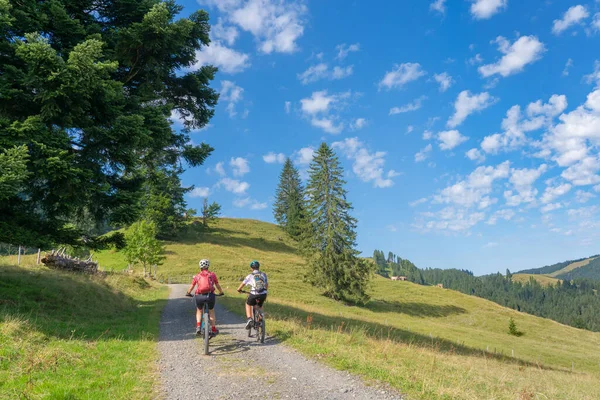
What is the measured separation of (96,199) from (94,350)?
5.85 metres

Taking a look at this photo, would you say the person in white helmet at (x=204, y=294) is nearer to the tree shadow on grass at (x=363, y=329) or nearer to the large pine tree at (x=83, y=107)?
the large pine tree at (x=83, y=107)

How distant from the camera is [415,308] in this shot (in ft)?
162

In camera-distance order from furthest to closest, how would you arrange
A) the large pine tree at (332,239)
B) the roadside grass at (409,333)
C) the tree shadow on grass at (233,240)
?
the tree shadow on grass at (233,240) → the large pine tree at (332,239) → the roadside grass at (409,333)

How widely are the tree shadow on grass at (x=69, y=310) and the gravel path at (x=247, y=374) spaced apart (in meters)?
2.23

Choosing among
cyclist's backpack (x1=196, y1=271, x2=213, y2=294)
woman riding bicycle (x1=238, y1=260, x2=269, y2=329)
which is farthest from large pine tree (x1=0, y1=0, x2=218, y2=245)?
woman riding bicycle (x1=238, y1=260, x2=269, y2=329)

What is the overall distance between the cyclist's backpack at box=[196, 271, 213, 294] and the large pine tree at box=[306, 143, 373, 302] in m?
33.8

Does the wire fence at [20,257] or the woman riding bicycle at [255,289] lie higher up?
the wire fence at [20,257]

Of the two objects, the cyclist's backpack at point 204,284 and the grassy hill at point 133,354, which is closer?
the grassy hill at point 133,354

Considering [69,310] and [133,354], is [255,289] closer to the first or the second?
[133,354]

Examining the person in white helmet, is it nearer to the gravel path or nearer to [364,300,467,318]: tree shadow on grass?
the gravel path

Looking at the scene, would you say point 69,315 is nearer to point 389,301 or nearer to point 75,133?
point 75,133

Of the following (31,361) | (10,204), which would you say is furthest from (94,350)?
(10,204)

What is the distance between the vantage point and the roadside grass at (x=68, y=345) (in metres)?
6.10

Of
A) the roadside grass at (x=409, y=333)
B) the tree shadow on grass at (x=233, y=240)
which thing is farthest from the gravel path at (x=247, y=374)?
the tree shadow on grass at (x=233, y=240)
